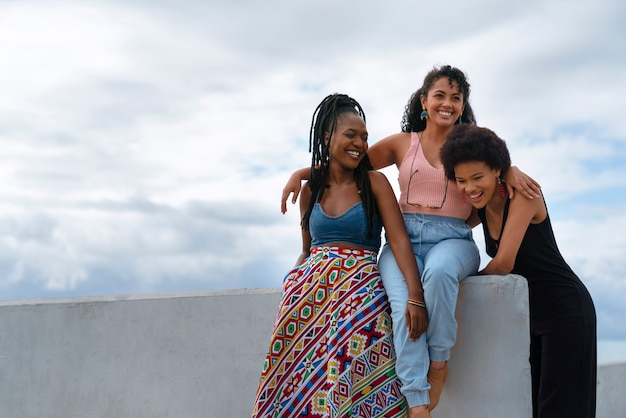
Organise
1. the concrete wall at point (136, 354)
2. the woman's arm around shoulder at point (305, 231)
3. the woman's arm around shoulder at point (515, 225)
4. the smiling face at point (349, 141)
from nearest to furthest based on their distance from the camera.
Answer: the woman's arm around shoulder at point (515, 225)
the smiling face at point (349, 141)
the woman's arm around shoulder at point (305, 231)
the concrete wall at point (136, 354)

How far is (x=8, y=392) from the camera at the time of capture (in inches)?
183

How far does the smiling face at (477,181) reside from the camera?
3453 mm

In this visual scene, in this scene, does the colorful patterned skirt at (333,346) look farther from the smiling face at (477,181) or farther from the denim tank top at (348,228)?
the smiling face at (477,181)

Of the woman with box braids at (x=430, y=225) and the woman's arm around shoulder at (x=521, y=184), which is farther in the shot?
the woman's arm around shoulder at (x=521, y=184)

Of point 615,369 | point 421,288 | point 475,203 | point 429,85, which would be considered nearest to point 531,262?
point 475,203

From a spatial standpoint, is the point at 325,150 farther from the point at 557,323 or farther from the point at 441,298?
the point at 557,323

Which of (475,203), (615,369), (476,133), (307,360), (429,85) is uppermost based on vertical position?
(429,85)

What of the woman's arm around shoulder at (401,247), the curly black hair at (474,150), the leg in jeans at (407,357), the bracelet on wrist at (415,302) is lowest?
the leg in jeans at (407,357)

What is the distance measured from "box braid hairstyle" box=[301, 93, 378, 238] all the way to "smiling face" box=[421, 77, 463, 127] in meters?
0.41

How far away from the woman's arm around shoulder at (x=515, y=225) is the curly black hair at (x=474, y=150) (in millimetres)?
189

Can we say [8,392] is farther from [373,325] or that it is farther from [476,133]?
[476,133]

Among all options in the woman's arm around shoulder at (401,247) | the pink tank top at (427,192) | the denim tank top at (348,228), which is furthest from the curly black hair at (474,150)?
the denim tank top at (348,228)

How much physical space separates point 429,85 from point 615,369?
4.37 m

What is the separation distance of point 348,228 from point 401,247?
0.91 feet
